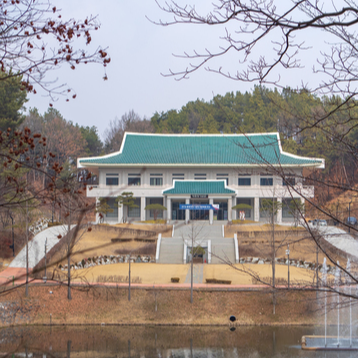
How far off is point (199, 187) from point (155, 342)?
2264 centimetres

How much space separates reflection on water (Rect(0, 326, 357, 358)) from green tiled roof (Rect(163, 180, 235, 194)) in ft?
65.5

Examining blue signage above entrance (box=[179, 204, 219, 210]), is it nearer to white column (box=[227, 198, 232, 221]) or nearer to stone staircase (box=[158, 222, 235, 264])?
white column (box=[227, 198, 232, 221])

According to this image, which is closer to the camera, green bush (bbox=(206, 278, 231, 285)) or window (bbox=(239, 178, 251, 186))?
green bush (bbox=(206, 278, 231, 285))

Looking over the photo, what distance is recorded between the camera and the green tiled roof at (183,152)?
135 feet

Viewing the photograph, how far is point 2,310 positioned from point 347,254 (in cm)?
1970

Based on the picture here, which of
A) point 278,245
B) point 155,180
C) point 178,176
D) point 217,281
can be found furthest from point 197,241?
point 155,180

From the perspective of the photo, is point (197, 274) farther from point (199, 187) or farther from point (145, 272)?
point (199, 187)

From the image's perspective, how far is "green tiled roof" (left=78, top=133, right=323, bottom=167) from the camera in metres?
41.0

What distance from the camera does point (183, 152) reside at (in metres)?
43.0

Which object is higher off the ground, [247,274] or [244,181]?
[244,181]

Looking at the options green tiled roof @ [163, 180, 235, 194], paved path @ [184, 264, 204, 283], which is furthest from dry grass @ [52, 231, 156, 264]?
green tiled roof @ [163, 180, 235, 194]

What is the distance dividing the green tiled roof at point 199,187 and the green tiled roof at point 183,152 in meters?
1.72

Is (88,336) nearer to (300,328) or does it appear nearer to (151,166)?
(300,328)

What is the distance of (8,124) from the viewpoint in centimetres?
2781
